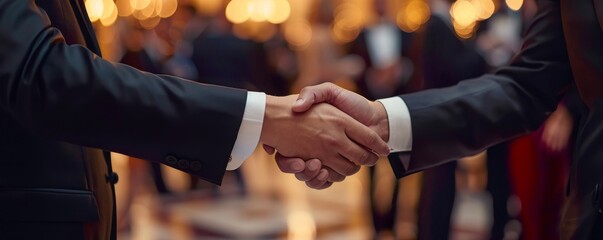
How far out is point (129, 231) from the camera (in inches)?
192

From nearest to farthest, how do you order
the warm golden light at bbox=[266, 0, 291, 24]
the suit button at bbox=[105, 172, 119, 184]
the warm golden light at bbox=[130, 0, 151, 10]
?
the suit button at bbox=[105, 172, 119, 184], the warm golden light at bbox=[266, 0, 291, 24], the warm golden light at bbox=[130, 0, 151, 10]

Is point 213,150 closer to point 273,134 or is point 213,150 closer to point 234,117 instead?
point 234,117

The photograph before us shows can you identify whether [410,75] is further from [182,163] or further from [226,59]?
[182,163]

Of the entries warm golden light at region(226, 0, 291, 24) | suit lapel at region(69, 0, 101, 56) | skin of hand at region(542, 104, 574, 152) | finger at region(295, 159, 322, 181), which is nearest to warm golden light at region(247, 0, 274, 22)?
warm golden light at region(226, 0, 291, 24)

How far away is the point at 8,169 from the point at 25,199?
0.24 feet

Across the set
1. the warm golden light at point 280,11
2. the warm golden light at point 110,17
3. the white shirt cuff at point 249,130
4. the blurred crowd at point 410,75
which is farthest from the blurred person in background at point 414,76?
the warm golden light at point 110,17

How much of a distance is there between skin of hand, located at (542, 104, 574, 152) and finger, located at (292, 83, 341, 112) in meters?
2.14

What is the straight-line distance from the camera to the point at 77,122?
4.38 feet

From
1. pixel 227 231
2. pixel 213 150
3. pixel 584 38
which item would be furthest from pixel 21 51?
pixel 227 231

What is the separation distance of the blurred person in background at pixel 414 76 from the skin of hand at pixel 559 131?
50cm

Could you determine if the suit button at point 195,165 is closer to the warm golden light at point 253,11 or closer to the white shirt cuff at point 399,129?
the white shirt cuff at point 399,129

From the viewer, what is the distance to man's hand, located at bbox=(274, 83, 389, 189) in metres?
1.73

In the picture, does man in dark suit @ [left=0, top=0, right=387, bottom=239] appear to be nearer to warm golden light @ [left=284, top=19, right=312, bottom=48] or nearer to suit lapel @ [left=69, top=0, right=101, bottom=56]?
suit lapel @ [left=69, top=0, right=101, bottom=56]

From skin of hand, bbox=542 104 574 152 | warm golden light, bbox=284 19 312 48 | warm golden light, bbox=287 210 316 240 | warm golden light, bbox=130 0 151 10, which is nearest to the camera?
skin of hand, bbox=542 104 574 152
